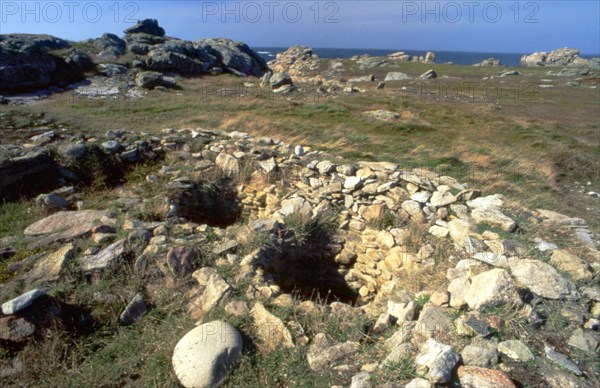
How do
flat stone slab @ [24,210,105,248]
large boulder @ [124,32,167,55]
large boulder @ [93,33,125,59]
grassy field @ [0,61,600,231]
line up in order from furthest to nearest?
large boulder @ [124,32,167,55], large boulder @ [93,33,125,59], grassy field @ [0,61,600,231], flat stone slab @ [24,210,105,248]

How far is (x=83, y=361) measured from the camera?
3.52 m

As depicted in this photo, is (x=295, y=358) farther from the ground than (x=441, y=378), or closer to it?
closer to it

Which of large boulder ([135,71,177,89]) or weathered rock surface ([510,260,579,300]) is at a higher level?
large boulder ([135,71,177,89])

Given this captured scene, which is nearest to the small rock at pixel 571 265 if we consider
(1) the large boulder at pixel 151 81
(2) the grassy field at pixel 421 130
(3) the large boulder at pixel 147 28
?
(2) the grassy field at pixel 421 130

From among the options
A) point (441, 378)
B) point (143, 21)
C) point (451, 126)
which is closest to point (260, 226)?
point (441, 378)

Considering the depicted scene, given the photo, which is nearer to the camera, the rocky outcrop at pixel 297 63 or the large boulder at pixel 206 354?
the large boulder at pixel 206 354

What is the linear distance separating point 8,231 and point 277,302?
4.63 m

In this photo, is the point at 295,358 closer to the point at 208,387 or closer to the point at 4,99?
the point at 208,387

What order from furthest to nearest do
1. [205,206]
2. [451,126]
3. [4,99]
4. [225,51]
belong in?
1. [225,51]
2. [4,99]
3. [451,126]
4. [205,206]

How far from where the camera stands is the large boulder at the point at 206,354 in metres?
3.11

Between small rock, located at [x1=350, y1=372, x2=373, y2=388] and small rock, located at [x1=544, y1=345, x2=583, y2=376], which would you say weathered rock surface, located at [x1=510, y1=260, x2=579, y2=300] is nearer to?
small rock, located at [x1=544, y1=345, x2=583, y2=376]

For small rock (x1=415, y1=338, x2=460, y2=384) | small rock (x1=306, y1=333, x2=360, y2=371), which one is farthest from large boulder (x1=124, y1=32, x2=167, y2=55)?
small rock (x1=415, y1=338, x2=460, y2=384)

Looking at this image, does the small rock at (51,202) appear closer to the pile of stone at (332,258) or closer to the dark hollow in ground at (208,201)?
the pile of stone at (332,258)

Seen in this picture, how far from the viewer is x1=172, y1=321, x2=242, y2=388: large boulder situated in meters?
3.11
